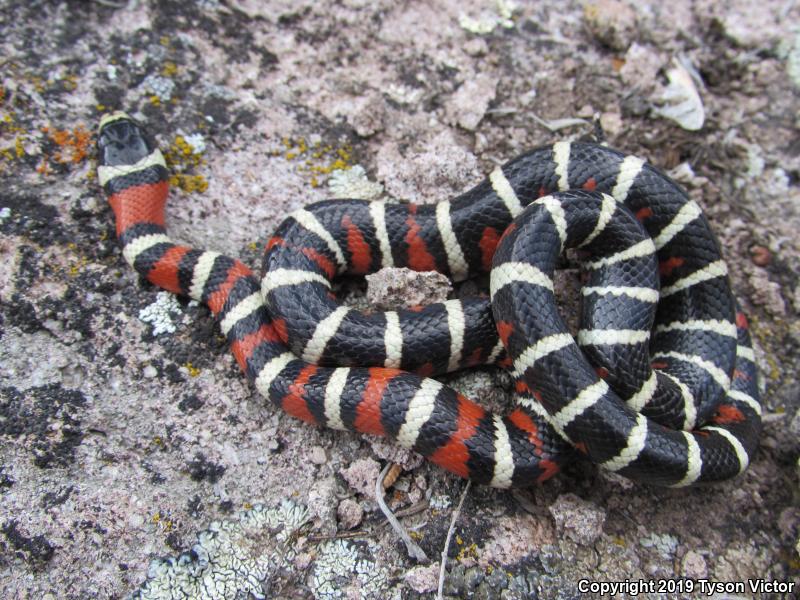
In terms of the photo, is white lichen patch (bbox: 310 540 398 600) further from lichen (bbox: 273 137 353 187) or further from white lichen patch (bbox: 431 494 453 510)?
lichen (bbox: 273 137 353 187)

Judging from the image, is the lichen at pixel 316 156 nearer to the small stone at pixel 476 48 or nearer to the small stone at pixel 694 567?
the small stone at pixel 476 48

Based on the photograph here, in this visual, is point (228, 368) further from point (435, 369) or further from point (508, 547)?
point (508, 547)

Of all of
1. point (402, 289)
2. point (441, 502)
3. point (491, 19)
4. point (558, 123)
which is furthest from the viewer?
point (491, 19)

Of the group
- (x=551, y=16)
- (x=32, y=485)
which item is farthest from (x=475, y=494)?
(x=551, y=16)

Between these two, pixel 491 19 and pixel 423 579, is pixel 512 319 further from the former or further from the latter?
pixel 491 19

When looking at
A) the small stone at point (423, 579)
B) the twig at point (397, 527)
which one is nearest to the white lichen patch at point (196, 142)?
the twig at point (397, 527)

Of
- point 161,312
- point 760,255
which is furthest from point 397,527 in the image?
point 760,255
